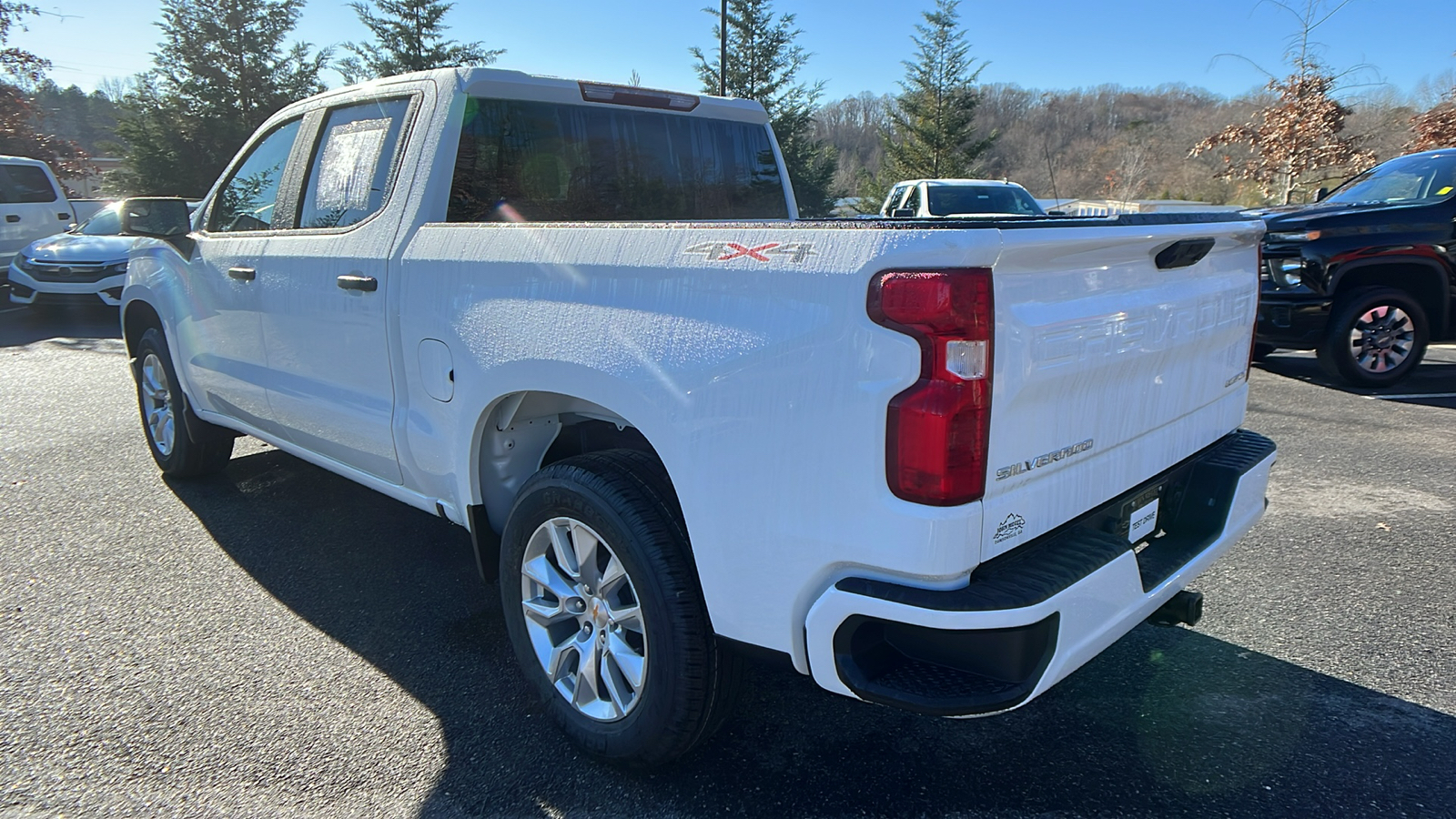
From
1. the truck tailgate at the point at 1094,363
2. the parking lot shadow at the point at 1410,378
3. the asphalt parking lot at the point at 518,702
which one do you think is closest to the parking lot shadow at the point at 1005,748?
the asphalt parking lot at the point at 518,702

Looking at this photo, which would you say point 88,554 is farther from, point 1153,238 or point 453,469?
point 1153,238

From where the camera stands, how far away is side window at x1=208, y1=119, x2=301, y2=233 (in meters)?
4.08

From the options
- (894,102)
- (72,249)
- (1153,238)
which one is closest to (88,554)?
(1153,238)

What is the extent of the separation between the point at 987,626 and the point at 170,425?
500cm

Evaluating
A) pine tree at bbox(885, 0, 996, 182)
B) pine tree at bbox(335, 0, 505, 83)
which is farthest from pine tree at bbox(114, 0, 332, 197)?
pine tree at bbox(885, 0, 996, 182)

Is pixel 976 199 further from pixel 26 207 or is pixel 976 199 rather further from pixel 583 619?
pixel 26 207

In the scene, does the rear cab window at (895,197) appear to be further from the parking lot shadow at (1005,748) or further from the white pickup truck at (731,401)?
the parking lot shadow at (1005,748)

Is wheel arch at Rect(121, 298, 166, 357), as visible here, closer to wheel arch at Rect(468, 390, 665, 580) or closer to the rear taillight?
wheel arch at Rect(468, 390, 665, 580)

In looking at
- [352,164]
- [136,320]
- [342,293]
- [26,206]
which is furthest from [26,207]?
[342,293]

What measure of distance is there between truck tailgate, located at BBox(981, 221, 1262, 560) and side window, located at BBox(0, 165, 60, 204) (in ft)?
56.0

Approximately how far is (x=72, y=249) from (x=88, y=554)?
992 cm

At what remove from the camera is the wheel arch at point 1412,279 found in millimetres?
7355

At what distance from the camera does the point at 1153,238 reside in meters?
2.24

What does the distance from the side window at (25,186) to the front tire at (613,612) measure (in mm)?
15740
